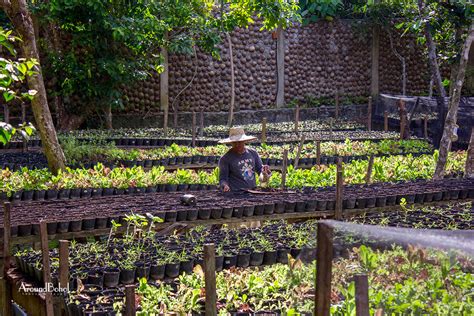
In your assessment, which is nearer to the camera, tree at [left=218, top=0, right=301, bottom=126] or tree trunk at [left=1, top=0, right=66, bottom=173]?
tree trunk at [left=1, top=0, right=66, bottom=173]

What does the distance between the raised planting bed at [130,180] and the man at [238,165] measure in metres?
0.81

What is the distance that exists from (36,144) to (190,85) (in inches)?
229

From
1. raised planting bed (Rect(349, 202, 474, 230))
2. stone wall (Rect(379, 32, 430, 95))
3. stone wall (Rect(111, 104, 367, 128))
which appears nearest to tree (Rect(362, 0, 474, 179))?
raised planting bed (Rect(349, 202, 474, 230))

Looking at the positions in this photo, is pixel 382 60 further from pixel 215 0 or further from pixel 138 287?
pixel 138 287

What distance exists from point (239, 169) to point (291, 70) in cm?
1245

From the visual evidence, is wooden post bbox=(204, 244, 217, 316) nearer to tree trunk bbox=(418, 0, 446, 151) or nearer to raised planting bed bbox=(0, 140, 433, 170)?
raised planting bed bbox=(0, 140, 433, 170)

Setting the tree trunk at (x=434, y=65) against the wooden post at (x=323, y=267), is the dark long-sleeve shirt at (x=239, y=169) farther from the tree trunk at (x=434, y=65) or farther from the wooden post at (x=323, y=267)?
the wooden post at (x=323, y=267)

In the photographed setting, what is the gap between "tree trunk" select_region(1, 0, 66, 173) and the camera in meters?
9.24

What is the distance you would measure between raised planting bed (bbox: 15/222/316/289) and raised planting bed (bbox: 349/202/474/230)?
0.64 metres

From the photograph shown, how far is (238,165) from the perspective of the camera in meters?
8.19

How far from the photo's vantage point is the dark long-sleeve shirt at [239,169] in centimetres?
818

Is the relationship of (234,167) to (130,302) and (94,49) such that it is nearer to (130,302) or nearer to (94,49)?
(130,302)

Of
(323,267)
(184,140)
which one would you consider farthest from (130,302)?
(184,140)

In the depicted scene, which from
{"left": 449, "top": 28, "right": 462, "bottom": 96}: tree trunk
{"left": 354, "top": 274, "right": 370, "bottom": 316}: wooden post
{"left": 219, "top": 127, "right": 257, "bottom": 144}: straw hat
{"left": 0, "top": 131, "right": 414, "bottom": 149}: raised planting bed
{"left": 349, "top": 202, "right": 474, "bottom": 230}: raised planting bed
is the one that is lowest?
{"left": 0, "top": 131, "right": 414, "bottom": 149}: raised planting bed
